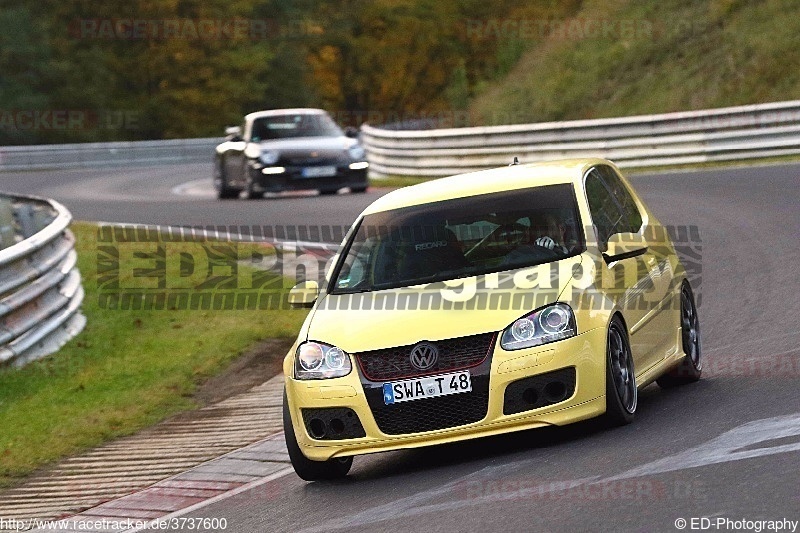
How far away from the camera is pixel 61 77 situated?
3009 inches

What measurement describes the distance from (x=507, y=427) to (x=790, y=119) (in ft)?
60.9

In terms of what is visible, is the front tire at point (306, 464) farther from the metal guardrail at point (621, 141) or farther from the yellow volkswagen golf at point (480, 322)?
the metal guardrail at point (621, 141)

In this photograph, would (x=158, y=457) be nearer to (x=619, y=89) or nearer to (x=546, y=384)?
(x=546, y=384)

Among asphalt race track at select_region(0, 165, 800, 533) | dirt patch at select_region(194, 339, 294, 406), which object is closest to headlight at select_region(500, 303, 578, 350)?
asphalt race track at select_region(0, 165, 800, 533)

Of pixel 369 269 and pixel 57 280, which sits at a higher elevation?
pixel 369 269

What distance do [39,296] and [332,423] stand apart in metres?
5.38

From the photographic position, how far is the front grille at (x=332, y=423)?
796 centimetres

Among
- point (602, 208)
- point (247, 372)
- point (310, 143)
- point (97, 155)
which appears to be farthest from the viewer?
point (97, 155)

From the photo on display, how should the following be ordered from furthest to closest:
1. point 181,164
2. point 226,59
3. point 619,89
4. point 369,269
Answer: point 226,59 < point 181,164 < point 619,89 < point 369,269

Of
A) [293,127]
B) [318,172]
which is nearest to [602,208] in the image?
[318,172]

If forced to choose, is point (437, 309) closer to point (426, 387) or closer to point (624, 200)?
point (426, 387)

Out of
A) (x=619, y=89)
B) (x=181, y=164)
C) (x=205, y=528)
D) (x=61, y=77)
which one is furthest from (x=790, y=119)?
(x=61, y=77)

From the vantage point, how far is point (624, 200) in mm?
9914

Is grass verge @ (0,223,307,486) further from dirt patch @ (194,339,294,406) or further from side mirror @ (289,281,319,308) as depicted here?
side mirror @ (289,281,319,308)
